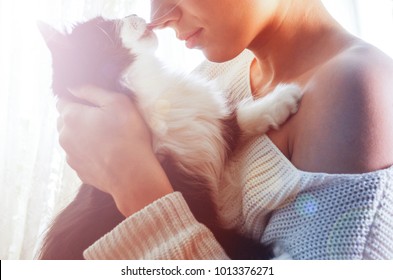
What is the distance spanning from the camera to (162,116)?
0.79 metres

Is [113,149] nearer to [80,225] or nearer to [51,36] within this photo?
[80,225]

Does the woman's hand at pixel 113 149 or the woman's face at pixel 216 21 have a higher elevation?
the woman's face at pixel 216 21

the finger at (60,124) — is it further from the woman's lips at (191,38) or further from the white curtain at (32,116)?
the woman's lips at (191,38)

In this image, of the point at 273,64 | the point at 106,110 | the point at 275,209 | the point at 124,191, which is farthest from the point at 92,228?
the point at 273,64

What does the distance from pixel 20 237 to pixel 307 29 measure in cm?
71

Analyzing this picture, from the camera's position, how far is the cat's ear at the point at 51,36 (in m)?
0.80

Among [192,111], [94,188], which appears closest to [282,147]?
[192,111]

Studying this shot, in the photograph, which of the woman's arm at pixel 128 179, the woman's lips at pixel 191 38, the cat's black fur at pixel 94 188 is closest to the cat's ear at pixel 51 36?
the cat's black fur at pixel 94 188

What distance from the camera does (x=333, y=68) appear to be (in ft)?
2.12

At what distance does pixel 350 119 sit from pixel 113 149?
15.4 inches

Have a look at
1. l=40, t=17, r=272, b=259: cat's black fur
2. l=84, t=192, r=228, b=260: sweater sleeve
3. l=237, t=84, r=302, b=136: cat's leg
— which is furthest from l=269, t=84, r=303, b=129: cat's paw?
l=84, t=192, r=228, b=260: sweater sleeve

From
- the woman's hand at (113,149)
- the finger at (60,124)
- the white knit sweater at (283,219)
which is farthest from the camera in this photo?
the finger at (60,124)

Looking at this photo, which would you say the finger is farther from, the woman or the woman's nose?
the woman's nose

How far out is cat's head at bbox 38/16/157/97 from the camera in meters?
0.81
